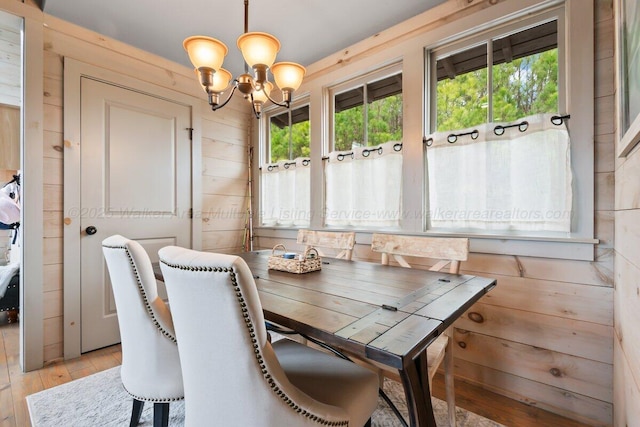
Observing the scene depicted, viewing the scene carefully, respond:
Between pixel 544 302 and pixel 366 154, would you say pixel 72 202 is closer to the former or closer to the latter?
pixel 366 154

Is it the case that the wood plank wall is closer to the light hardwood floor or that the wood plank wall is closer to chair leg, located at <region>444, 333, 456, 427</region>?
the light hardwood floor

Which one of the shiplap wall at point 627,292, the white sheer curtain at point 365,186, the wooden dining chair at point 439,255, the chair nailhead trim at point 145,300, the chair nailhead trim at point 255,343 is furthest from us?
the white sheer curtain at point 365,186

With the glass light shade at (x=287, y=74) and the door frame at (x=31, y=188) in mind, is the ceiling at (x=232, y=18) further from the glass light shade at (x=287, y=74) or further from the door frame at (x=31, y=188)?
the glass light shade at (x=287, y=74)

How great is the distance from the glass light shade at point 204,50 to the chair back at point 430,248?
4.34 ft

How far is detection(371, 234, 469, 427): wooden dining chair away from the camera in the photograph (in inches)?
51.9

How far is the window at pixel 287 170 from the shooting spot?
9.55 ft

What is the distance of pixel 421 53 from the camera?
209cm

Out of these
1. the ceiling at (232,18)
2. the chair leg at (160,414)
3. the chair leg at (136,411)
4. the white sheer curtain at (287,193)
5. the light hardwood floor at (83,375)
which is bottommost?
the light hardwood floor at (83,375)

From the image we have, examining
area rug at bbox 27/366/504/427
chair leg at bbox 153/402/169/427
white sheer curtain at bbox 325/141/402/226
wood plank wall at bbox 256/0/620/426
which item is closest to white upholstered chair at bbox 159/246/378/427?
chair leg at bbox 153/402/169/427

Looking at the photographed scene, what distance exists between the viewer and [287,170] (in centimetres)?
304

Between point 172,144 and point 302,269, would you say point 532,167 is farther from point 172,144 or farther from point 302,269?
point 172,144

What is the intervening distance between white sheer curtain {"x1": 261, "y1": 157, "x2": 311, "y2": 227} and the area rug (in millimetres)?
1672

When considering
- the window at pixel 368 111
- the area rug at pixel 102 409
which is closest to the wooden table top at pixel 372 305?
the area rug at pixel 102 409

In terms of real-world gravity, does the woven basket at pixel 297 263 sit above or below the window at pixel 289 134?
below
